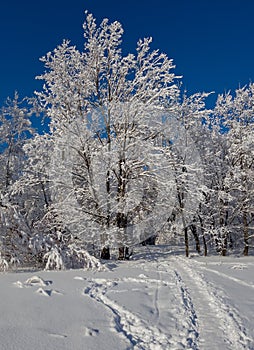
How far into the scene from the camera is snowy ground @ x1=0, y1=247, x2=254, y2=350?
132 inches

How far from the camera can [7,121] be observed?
17984 mm

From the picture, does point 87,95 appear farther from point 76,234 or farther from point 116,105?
point 76,234

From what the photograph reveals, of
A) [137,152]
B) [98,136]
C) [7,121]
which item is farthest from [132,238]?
[7,121]

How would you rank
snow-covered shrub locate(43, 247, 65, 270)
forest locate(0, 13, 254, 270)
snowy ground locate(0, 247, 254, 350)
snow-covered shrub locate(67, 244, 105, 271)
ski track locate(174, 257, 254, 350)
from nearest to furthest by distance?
snowy ground locate(0, 247, 254, 350) < ski track locate(174, 257, 254, 350) < snow-covered shrub locate(43, 247, 65, 270) < snow-covered shrub locate(67, 244, 105, 271) < forest locate(0, 13, 254, 270)

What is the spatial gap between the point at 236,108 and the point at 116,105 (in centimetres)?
1027

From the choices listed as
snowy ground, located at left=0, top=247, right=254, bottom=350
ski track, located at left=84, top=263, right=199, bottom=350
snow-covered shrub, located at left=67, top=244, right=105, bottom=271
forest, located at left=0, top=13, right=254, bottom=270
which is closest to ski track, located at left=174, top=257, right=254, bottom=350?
snowy ground, located at left=0, top=247, right=254, bottom=350

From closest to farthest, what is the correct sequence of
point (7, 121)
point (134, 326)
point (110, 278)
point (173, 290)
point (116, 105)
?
point (134, 326), point (173, 290), point (110, 278), point (116, 105), point (7, 121)

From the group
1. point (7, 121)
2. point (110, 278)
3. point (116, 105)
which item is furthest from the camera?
point (7, 121)

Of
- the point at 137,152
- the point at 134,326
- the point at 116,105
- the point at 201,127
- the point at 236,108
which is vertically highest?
the point at 236,108

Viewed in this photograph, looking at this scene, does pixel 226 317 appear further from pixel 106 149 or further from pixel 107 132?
pixel 107 132

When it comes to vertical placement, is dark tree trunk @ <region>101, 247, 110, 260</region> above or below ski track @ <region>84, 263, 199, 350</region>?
above

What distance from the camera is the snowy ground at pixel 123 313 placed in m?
Answer: 3.35

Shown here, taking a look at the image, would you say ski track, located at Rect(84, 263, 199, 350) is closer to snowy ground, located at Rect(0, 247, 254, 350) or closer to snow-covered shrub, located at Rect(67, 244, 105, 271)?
snowy ground, located at Rect(0, 247, 254, 350)

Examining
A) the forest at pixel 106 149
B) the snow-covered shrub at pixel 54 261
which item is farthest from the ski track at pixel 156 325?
the forest at pixel 106 149
